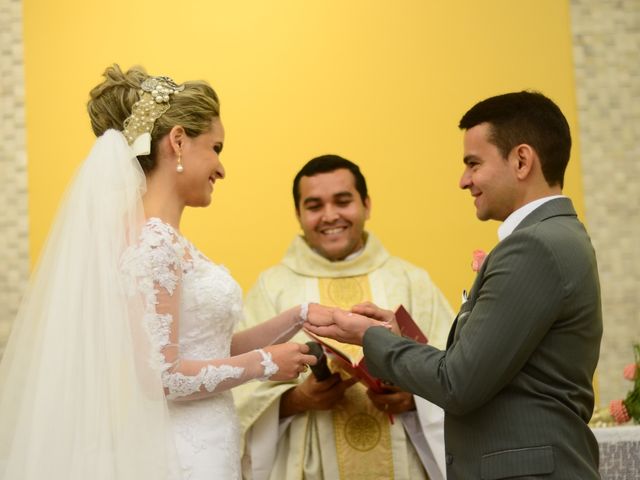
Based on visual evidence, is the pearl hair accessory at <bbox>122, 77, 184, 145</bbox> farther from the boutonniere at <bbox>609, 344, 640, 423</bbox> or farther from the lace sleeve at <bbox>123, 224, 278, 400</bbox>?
the boutonniere at <bbox>609, 344, 640, 423</bbox>

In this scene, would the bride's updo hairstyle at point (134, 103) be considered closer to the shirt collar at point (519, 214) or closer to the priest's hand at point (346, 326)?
the priest's hand at point (346, 326)

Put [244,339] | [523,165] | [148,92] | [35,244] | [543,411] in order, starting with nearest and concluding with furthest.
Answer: [543,411] → [523,165] → [148,92] → [244,339] → [35,244]

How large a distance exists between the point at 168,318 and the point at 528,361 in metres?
1.02

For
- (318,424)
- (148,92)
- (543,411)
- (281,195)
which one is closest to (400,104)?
(281,195)

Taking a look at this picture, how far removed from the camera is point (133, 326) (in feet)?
9.43

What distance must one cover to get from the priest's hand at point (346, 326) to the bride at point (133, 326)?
0.44 ft

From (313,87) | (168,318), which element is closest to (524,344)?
(168,318)

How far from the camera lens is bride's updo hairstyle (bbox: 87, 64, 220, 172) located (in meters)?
3.13

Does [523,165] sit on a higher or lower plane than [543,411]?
higher

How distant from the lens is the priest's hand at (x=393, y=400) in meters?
3.92

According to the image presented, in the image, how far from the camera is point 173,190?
3.14 meters

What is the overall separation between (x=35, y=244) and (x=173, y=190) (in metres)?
2.38

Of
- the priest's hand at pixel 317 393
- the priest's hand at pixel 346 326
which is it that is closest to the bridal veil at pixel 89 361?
the priest's hand at pixel 346 326

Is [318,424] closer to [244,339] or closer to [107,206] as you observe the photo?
[244,339]
